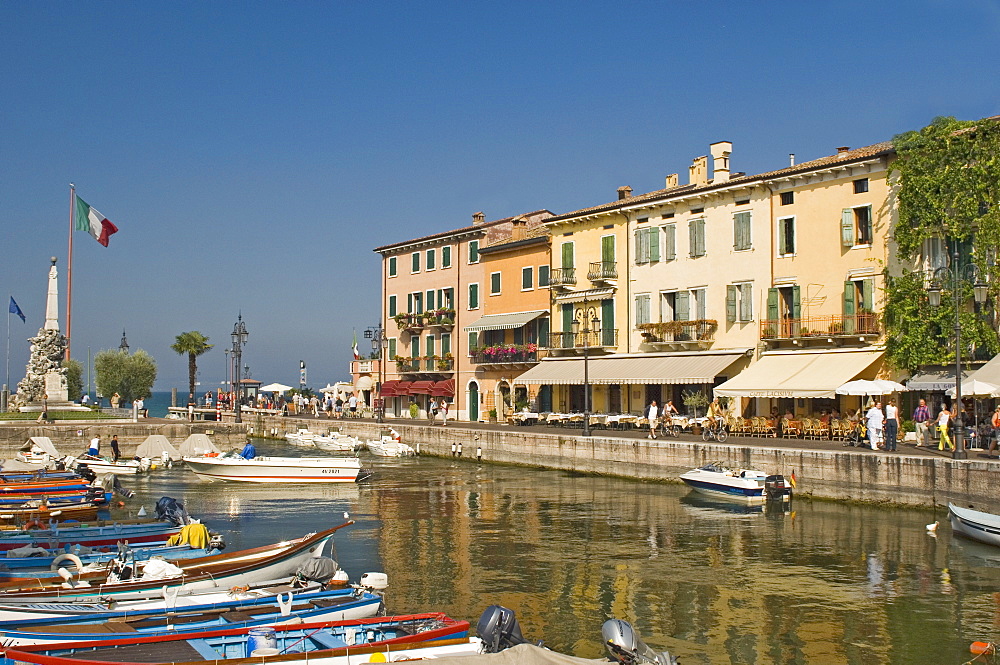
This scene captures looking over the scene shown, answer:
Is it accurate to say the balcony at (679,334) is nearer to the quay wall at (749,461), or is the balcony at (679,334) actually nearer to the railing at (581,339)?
the railing at (581,339)

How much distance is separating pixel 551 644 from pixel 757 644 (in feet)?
10.6

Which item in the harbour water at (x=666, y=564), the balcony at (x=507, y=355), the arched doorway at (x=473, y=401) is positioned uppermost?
the balcony at (x=507, y=355)

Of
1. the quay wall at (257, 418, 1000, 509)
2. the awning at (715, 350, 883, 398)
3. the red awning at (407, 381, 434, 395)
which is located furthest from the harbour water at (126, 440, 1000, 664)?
the red awning at (407, 381, 434, 395)

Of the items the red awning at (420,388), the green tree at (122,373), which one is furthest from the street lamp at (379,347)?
the green tree at (122,373)

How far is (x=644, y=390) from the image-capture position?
146 feet

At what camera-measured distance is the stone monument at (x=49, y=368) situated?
5353 cm

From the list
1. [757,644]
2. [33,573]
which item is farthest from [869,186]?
[33,573]

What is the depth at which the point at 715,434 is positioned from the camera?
3769 centimetres

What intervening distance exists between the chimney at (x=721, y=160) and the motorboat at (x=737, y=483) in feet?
58.1

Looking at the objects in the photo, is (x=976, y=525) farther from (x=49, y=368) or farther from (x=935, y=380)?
(x=49, y=368)

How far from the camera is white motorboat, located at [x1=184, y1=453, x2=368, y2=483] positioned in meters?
35.6

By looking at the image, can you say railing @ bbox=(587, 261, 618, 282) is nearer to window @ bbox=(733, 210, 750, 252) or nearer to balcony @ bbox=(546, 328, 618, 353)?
balcony @ bbox=(546, 328, 618, 353)

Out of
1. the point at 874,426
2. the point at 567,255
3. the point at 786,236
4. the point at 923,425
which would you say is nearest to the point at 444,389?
the point at 567,255

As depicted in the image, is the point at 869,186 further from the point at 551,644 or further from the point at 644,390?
the point at 551,644
